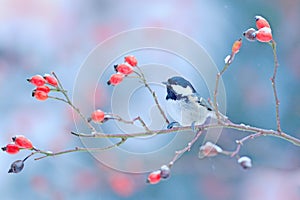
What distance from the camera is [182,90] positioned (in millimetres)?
655

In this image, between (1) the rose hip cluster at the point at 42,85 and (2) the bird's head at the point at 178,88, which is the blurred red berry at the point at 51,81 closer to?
(1) the rose hip cluster at the point at 42,85

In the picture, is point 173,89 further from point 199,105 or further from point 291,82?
point 291,82

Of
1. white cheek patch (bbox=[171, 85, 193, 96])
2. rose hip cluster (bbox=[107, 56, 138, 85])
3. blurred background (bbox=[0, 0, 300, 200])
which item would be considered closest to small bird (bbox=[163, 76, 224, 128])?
white cheek patch (bbox=[171, 85, 193, 96])

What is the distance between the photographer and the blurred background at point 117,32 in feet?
4.30

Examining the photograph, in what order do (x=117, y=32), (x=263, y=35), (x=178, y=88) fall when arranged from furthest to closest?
(x=117, y=32) → (x=178, y=88) → (x=263, y=35)

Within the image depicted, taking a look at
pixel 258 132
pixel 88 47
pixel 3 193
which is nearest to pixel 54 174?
pixel 3 193

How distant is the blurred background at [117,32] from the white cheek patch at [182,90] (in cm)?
64

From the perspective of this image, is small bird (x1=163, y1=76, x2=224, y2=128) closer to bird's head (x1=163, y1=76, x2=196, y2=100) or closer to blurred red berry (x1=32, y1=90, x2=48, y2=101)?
bird's head (x1=163, y1=76, x2=196, y2=100)

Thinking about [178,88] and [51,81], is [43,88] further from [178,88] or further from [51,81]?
[178,88]

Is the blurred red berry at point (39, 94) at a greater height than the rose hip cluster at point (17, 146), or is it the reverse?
the blurred red berry at point (39, 94)

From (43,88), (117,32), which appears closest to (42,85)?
(43,88)


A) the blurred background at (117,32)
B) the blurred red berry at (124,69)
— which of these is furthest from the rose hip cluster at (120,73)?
the blurred background at (117,32)

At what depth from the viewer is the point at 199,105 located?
66 centimetres

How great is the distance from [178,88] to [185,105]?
3 centimetres
